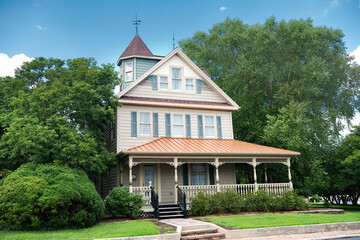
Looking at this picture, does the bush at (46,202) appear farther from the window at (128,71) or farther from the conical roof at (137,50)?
the conical roof at (137,50)

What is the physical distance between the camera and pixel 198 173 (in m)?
20.6

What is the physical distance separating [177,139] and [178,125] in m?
1.06

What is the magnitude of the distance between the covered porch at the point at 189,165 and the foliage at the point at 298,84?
4.56 meters

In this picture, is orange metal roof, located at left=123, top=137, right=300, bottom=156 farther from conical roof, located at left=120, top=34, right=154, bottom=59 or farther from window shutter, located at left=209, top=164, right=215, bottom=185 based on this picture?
conical roof, located at left=120, top=34, right=154, bottom=59

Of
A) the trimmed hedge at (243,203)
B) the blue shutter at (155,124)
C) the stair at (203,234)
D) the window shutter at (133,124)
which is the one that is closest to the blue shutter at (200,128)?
the blue shutter at (155,124)

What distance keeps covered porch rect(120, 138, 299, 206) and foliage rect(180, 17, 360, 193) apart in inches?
180

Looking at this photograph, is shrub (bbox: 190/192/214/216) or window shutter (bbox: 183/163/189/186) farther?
window shutter (bbox: 183/163/189/186)

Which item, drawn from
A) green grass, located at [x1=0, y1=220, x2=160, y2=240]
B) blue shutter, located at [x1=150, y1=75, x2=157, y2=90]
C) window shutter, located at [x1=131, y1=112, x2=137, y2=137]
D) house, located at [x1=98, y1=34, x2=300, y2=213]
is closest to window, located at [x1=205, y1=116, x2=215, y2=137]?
house, located at [x1=98, y1=34, x2=300, y2=213]

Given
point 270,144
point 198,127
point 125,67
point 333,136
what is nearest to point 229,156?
point 198,127

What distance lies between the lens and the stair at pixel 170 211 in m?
16.2

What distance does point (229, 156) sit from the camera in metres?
19.2

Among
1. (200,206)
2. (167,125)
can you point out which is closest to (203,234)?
(200,206)

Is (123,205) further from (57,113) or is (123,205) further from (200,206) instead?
(57,113)

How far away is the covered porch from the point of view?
58.1 ft
